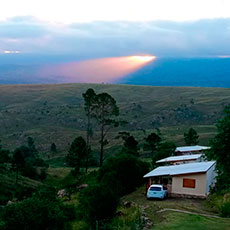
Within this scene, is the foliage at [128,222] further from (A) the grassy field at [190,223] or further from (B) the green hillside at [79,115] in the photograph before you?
(B) the green hillside at [79,115]

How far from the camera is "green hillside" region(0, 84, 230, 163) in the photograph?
8938 centimetres

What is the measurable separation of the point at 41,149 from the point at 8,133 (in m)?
18.5

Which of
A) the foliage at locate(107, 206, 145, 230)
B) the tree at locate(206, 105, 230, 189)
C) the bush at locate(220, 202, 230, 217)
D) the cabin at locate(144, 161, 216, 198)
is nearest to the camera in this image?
the foliage at locate(107, 206, 145, 230)

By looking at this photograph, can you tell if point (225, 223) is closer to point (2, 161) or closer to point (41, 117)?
point (2, 161)

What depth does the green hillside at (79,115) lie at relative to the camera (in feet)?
293

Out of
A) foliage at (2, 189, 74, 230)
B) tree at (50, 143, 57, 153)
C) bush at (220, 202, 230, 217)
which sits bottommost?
tree at (50, 143, 57, 153)

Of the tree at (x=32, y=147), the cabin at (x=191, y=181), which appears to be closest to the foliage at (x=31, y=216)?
the cabin at (x=191, y=181)


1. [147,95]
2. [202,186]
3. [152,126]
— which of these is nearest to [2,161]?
[202,186]

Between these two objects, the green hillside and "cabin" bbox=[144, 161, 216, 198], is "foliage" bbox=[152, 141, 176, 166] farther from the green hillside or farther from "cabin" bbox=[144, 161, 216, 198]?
the green hillside

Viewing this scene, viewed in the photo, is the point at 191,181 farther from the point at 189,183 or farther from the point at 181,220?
the point at 181,220

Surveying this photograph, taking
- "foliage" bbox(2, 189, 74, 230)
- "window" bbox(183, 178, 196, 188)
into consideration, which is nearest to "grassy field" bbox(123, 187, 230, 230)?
"foliage" bbox(2, 189, 74, 230)

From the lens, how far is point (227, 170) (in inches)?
839

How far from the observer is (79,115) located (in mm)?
115312

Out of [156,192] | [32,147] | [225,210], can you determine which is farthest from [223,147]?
[32,147]
